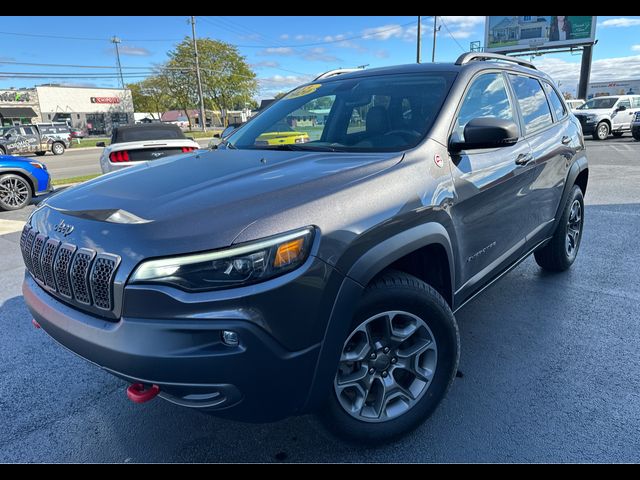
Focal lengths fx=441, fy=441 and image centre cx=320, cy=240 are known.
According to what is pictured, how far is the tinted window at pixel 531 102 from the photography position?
11.0ft

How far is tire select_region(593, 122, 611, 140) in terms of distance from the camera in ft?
66.2

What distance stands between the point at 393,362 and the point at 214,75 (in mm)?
62610

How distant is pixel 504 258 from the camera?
3047 mm

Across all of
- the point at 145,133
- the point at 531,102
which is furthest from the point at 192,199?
the point at 145,133

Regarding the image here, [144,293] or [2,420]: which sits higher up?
[144,293]

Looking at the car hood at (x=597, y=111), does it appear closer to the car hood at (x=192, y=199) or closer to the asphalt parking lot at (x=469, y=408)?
the asphalt parking lot at (x=469, y=408)

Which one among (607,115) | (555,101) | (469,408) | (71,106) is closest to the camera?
(469,408)

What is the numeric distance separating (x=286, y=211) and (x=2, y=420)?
2.17 meters

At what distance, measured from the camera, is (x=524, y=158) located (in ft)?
10.2

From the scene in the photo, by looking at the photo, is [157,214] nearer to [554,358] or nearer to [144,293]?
[144,293]

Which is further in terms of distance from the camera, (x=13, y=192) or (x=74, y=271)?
(x=13, y=192)

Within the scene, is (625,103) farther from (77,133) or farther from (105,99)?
(105,99)
